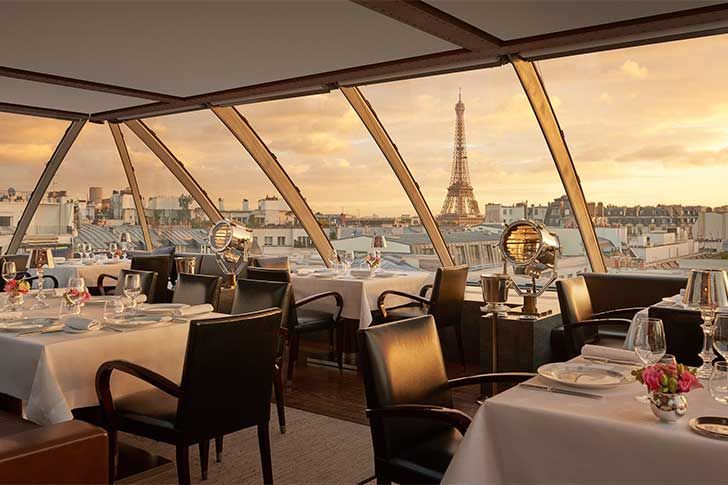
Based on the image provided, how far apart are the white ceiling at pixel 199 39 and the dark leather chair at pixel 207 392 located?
235cm

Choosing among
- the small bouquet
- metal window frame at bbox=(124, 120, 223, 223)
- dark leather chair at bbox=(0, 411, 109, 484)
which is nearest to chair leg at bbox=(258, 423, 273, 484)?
dark leather chair at bbox=(0, 411, 109, 484)

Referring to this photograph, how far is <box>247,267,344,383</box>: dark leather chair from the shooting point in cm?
516

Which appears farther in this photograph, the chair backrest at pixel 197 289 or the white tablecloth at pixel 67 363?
the chair backrest at pixel 197 289

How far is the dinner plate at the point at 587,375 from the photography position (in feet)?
6.81

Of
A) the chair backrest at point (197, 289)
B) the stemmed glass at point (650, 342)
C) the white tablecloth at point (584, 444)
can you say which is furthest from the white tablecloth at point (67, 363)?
the stemmed glass at point (650, 342)

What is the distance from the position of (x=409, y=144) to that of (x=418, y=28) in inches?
90.6

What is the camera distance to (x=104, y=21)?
184 inches

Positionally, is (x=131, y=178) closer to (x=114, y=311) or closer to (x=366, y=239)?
(x=366, y=239)

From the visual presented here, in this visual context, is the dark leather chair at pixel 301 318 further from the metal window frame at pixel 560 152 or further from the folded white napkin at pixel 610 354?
the folded white napkin at pixel 610 354

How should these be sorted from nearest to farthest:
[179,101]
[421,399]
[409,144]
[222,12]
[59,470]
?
[59,470], [421,399], [222,12], [409,144], [179,101]

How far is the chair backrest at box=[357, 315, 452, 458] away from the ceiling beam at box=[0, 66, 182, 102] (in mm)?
5376

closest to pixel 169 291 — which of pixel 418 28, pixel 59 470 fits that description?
pixel 418 28

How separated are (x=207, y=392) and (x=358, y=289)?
3034mm

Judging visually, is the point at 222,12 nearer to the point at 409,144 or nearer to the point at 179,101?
the point at 409,144
